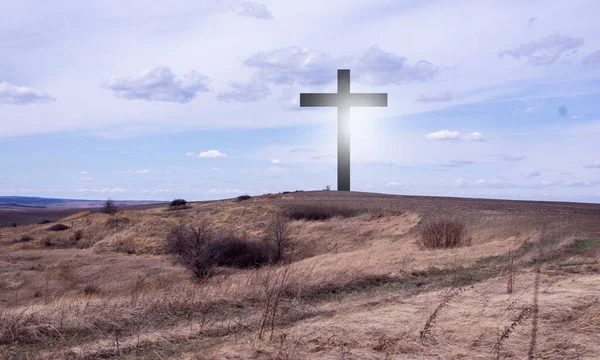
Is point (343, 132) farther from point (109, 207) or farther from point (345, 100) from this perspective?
point (109, 207)

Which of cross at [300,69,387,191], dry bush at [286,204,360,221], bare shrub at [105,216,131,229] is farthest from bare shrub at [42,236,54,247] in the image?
cross at [300,69,387,191]

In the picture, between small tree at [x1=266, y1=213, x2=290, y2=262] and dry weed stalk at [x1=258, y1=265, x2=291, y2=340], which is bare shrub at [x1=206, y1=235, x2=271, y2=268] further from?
dry weed stalk at [x1=258, y1=265, x2=291, y2=340]

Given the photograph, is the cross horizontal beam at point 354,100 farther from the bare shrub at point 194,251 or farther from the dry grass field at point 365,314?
the bare shrub at point 194,251

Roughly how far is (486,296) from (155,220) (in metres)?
35.4

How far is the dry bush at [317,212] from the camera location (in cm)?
3738

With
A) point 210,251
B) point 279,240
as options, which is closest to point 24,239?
point 279,240

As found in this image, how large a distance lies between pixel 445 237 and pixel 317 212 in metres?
18.3

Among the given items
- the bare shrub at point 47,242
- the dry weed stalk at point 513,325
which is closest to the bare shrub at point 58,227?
the bare shrub at point 47,242

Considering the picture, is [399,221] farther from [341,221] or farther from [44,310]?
[44,310]

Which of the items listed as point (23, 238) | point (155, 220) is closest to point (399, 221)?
point (155, 220)

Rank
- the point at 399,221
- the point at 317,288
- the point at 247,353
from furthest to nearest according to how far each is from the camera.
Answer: the point at 399,221
the point at 317,288
the point at 247,353

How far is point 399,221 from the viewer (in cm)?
3130

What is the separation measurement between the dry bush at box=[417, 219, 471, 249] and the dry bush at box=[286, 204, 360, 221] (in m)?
15.6

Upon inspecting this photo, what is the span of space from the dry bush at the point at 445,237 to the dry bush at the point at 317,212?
15622 millimetres
